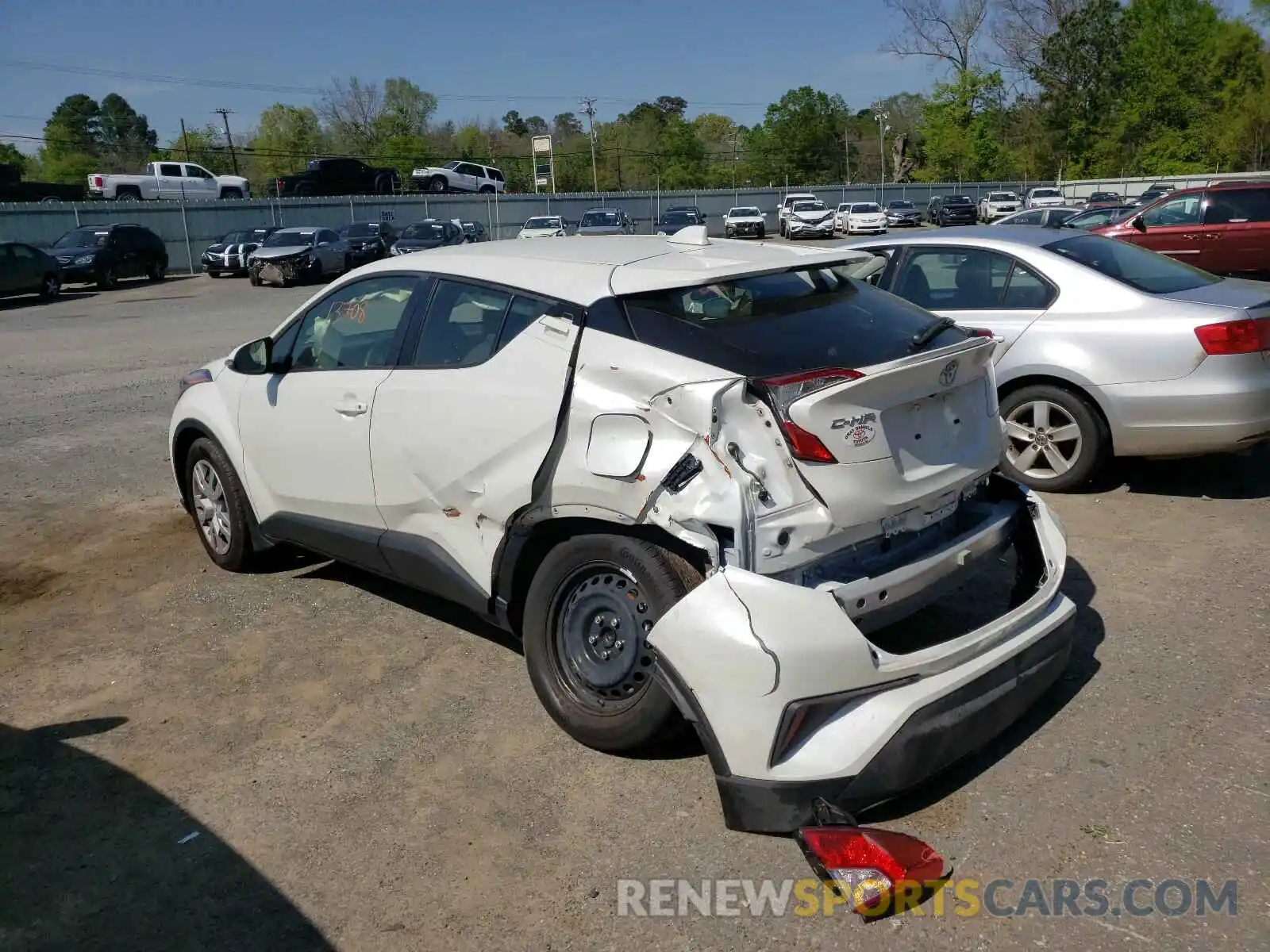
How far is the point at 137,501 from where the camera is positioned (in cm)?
756

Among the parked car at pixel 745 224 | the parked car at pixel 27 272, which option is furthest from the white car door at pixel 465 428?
the parked car at pixel 745 224

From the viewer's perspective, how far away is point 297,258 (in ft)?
96.2

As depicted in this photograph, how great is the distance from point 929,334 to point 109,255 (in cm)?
3171

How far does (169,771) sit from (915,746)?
2.63 meters

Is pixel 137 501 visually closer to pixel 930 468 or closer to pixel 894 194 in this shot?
pixel 930 468

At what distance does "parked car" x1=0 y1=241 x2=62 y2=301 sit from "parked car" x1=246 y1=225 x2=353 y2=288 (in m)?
5.03

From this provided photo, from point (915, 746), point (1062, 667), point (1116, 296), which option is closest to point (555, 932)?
point (915, 746)

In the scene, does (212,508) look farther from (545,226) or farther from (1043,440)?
(545,226)

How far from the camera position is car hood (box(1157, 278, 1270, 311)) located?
20.1 feet

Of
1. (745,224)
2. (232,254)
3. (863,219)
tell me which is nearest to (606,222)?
(745,224)

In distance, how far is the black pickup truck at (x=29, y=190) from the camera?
42656mm

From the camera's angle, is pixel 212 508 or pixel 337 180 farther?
pixel 337 180

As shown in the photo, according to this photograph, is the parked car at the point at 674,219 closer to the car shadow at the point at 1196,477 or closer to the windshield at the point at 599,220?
the windshield at the point at 599,220

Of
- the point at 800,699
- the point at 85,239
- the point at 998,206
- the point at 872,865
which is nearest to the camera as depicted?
the point at 872,865
